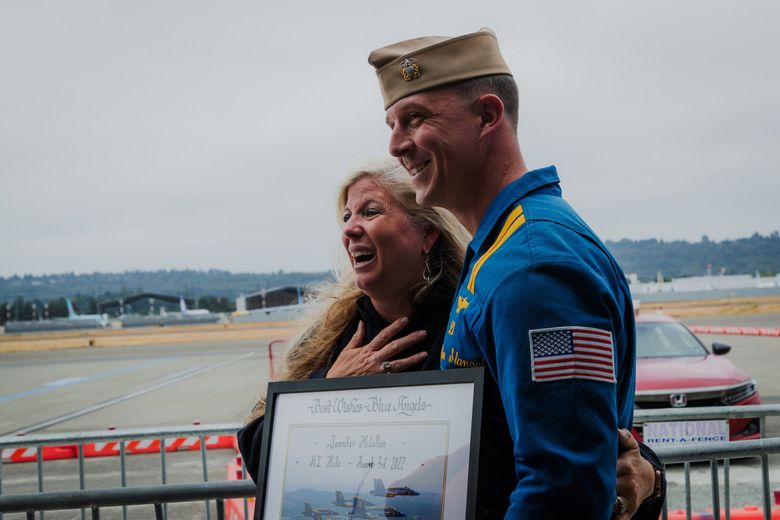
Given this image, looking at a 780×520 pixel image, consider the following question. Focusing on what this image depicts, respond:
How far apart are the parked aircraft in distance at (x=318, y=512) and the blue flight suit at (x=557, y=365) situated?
0.57 meters

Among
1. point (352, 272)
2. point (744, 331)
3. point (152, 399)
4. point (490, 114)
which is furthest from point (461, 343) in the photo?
point (744, 331)

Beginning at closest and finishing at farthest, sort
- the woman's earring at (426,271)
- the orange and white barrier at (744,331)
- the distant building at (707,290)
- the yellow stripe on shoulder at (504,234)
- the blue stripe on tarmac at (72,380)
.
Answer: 1. the yellow stripe on shoulder at (504,234)
2. the woman's earring at (426,271)
3. the blue stripe on tarmac at (72,380)
4. the orange and white barrier at (744,331)
5. the distant building at (707,290)

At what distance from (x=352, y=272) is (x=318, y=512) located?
1.15 meters

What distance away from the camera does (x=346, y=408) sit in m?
1.78

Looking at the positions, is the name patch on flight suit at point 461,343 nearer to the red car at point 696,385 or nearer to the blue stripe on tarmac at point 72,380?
the red car at point 696,385

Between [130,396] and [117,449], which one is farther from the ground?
[117,449]

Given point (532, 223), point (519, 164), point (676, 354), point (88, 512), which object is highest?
point (519, 164)

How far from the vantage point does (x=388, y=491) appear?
5.26 ft

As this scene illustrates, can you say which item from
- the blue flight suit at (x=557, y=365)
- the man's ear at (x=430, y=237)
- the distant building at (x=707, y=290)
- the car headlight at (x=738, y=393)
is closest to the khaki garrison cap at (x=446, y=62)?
the blue flight suit at (x=557, y=365)

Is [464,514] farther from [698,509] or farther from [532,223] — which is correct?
[698,509]

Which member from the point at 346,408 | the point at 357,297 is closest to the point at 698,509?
the point at 357,297

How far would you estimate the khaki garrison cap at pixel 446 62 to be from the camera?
1.64 meters

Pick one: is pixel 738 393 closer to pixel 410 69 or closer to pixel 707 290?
pixel 410 69

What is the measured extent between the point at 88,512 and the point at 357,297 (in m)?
5.29
